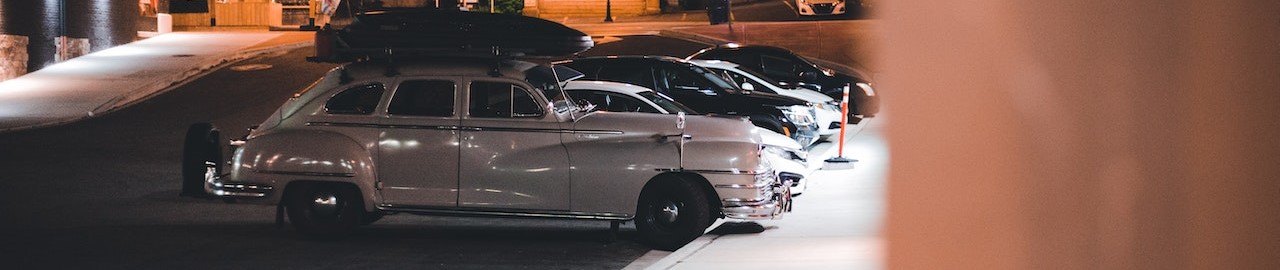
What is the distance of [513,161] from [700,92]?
23.9 feet

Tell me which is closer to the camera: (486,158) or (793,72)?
(486,158)

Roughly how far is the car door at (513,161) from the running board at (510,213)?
0.17 feet

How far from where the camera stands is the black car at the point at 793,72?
77.0 feet

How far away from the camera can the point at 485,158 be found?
38.8ft

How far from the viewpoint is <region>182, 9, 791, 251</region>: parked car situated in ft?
38.3

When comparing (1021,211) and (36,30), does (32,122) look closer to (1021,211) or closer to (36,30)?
(36,30)

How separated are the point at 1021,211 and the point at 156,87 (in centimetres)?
2550

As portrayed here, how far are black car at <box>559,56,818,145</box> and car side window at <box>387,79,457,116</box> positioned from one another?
6.48 metres

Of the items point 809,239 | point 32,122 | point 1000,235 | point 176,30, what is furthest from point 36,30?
point 1000,235

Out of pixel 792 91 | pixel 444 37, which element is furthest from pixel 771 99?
pixel 444 37

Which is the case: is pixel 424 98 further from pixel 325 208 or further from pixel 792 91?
pixel 792 91

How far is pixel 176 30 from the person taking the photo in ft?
143

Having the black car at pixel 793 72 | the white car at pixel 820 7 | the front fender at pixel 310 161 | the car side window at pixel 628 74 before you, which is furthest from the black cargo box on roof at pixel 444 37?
the white car at pixel 820 7

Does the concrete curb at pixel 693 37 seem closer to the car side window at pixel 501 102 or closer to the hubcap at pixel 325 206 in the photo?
the car side window at pixel 501 102
